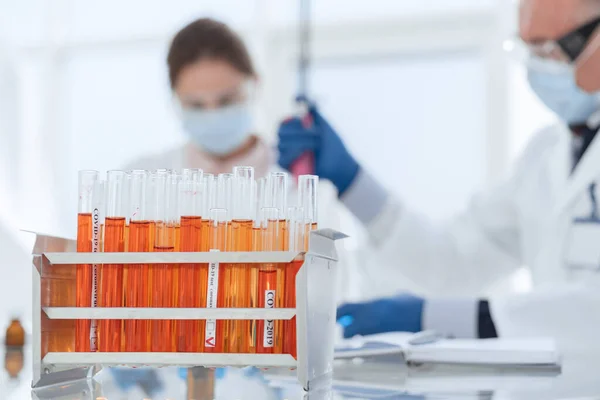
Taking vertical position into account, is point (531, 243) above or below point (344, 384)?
above

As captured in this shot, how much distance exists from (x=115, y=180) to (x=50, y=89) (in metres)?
3.87

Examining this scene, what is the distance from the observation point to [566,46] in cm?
171

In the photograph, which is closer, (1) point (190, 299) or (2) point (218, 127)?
(1) point (190, 299)

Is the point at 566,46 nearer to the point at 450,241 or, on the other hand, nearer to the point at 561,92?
the point at 561,92

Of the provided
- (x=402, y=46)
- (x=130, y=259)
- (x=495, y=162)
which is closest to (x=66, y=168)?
(x=402, y=46)

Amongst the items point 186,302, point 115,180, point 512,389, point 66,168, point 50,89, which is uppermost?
point 50,89

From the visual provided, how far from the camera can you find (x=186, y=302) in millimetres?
978

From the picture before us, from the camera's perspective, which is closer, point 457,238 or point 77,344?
point 77,344

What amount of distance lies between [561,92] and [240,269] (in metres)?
1.15

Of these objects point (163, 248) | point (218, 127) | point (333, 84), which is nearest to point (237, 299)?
point (163, 248)

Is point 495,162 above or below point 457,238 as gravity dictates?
above

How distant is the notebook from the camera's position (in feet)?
3.93

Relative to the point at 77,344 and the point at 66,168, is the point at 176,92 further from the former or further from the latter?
the point at 66,168

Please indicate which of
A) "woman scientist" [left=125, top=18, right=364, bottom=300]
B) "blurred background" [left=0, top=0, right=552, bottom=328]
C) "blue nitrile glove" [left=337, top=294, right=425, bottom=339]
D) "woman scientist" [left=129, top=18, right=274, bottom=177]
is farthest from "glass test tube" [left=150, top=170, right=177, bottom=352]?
"blurred background" [left=0, top=0, right=552, bottom=328]
